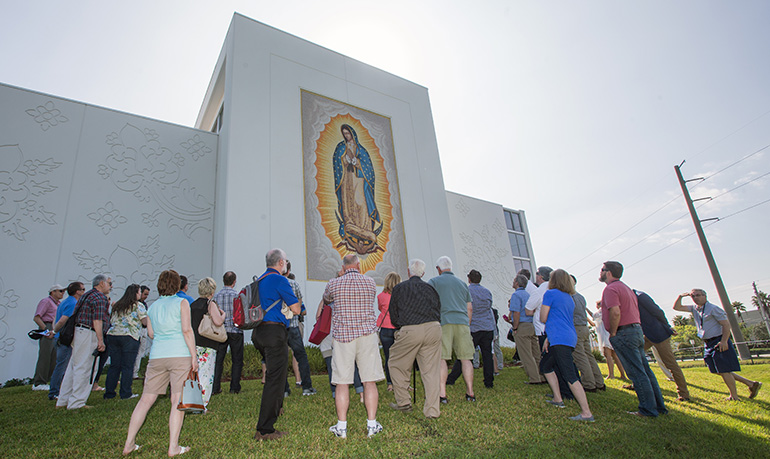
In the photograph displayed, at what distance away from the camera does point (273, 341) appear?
3455mm

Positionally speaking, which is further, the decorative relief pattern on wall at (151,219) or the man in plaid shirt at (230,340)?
the decorative relief pattern on wall at (151,219)

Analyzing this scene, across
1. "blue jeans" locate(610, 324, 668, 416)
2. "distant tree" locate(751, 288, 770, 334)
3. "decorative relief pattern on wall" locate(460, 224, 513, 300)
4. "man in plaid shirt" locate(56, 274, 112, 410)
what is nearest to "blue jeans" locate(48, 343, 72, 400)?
"man in plaid shirt" locate(56, 274, 112, 410)

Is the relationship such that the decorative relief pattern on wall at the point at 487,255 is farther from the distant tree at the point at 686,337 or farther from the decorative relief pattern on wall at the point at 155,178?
the distant tree at the point at 686,337

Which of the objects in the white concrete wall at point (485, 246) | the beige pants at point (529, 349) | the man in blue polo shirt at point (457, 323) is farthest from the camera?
the white concrete wall at point (485, 246)

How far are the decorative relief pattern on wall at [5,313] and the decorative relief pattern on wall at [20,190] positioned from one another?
49.4 inches

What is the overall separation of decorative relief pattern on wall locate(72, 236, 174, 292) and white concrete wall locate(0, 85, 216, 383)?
2cm

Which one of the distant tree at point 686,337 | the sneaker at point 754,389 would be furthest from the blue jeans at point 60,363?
the distant tree at point 686,337

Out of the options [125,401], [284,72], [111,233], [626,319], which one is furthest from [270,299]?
[284,72]

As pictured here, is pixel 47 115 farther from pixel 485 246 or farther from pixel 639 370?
pixel 485 246

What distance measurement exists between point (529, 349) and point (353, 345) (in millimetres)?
3968

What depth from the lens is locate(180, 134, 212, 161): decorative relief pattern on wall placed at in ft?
38.4

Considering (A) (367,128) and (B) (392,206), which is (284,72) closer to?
(A) (367,128)

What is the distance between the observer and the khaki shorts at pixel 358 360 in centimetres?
355

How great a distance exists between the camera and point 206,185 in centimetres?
1162
